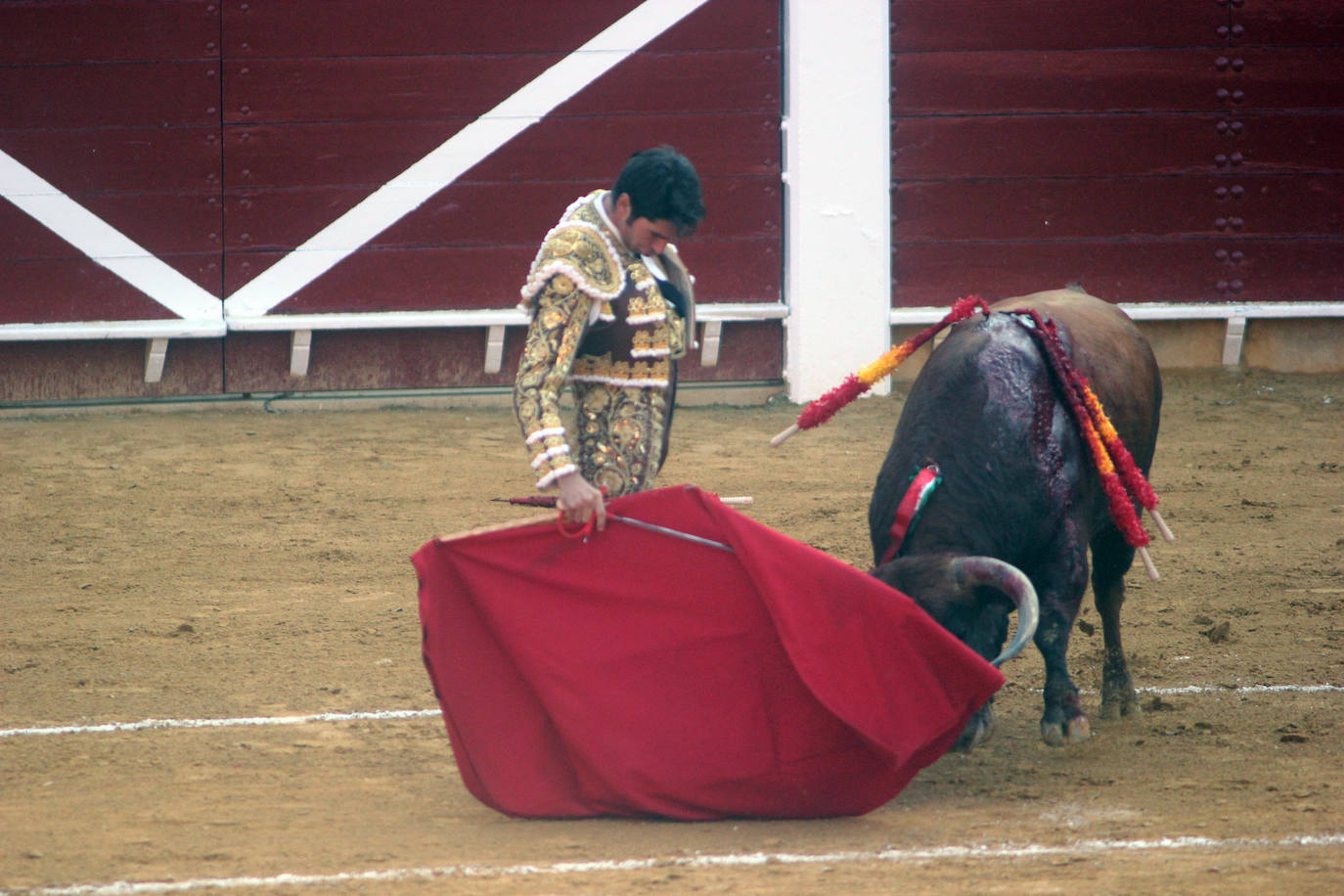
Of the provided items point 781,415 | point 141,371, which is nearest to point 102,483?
point 141,371

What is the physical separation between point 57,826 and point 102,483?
3.28 meters

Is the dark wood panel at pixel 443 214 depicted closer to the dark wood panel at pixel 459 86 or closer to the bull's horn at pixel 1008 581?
the dark wood panel at pixel 459 86

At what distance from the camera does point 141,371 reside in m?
7.01

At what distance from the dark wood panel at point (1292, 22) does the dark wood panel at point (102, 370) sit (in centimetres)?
492

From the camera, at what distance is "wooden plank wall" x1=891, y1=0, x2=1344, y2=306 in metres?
7.20

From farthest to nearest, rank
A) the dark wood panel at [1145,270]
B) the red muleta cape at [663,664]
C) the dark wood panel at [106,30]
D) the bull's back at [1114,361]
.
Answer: the dark wood panel at [1145,270] → the dark wood panel at [106,30] → the bull's back at [1114,361] → the red muleta cape at [663,664]

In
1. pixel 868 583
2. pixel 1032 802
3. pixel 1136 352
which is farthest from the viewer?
pixel 1136 352

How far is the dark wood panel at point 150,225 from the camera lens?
270 inches

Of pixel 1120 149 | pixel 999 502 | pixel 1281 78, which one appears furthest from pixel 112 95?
pixel 1281 78

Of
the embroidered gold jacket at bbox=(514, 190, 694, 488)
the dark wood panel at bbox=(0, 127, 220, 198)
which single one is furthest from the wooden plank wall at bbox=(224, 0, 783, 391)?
the embroidered gold jacket at bbox=(514, 190, 694, 488)

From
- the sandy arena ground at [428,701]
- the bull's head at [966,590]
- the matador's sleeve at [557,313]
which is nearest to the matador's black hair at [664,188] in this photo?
the matador's sleeve at [557,313]

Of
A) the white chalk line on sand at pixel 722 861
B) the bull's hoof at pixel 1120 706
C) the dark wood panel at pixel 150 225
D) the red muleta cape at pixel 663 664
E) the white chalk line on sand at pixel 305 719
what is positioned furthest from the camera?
the dark wood panel at pixel 150 225

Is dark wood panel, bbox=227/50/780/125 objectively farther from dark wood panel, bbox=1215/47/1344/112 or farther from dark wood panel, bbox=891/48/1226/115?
dark wood panel, bbox=1215/47/1344/112

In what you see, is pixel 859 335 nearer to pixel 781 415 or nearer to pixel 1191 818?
pixel 781 415
